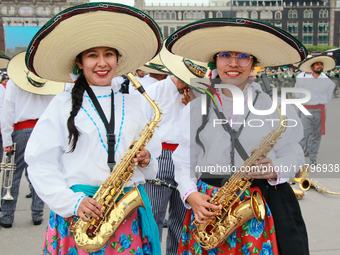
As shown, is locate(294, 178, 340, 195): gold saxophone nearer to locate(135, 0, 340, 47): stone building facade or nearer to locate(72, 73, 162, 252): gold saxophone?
locate(72, 73, 162, 252): gold saxophone

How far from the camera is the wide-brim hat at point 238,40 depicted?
198cm

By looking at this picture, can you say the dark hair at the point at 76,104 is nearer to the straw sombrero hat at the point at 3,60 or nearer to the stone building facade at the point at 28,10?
the straw sombrero hat at the point at 3,60

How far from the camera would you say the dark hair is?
1.95m

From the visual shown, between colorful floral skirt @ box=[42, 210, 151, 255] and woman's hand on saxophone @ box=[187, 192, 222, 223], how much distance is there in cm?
37

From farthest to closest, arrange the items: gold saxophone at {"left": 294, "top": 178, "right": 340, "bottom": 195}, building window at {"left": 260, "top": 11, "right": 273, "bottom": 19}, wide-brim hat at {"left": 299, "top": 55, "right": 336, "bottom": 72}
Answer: building window at {"left": 260, "top": 11, "right": 273, "bottom": 19}
wide-brim hat at {"left": 299, "top": 55, "right": 336, "bottom": 72}
gold saxophone at {"left": 294, "top": 178, "right": 340, "bottom": 195}

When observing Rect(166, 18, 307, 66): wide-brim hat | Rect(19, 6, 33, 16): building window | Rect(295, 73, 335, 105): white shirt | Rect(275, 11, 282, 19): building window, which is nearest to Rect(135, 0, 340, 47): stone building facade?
Rect(275, 11, 282, 19): building window

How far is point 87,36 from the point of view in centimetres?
203

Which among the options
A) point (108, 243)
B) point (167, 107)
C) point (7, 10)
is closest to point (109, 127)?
point (108, 243)

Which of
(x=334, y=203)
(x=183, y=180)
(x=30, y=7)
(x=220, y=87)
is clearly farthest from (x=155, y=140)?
(x=30, y=7)

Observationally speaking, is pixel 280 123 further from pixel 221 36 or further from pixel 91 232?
pixel 91 232

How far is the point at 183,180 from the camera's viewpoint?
2.23 meters

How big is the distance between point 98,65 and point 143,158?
0.63 m

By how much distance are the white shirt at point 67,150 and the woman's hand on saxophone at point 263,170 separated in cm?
73

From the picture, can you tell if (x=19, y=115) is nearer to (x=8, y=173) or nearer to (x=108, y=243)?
(x=8, y=173)
